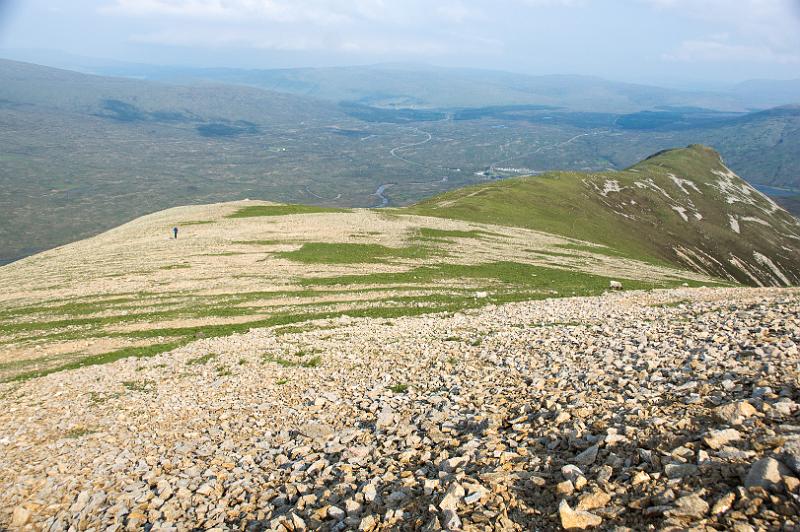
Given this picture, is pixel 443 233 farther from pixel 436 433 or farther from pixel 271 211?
pixel 436 433

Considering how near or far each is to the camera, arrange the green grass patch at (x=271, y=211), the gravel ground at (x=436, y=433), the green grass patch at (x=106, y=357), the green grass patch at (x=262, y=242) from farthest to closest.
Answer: the green grass patch at (x=271, y=211)
the green grass patch at (x=262, y=242)
the green grass patch at (x=106, y=357)
the gravel ground at (x=436, y=433)

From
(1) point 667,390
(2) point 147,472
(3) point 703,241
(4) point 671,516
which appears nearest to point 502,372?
(1) point 667,390

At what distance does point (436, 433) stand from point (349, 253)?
46.3m

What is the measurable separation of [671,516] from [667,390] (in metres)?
7.34

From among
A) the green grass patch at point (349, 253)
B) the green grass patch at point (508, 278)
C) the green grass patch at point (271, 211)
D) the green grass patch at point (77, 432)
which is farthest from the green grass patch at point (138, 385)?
the green grass patch at point (271, 211)

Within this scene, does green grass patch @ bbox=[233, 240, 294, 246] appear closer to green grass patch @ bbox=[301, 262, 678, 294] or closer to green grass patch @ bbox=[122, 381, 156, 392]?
green grass patch @ bbox=[301, 262, 678, 294]

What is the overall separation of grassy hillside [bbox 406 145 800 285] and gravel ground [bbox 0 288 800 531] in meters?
66.1

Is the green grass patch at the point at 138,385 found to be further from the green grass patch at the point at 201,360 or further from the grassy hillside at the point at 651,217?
the grassy hillside at the point at 651,217

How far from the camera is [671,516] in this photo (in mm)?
9297

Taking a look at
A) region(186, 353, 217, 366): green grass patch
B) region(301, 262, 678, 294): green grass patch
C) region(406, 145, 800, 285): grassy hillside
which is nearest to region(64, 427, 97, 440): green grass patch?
region(186, 353, 217, 366): green grass patch

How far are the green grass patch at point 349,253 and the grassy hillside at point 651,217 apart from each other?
3100 centimetres

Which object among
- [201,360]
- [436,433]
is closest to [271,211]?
[201,360]

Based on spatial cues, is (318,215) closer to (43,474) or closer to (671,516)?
(43,474)

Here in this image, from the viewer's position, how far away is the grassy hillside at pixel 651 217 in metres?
101
